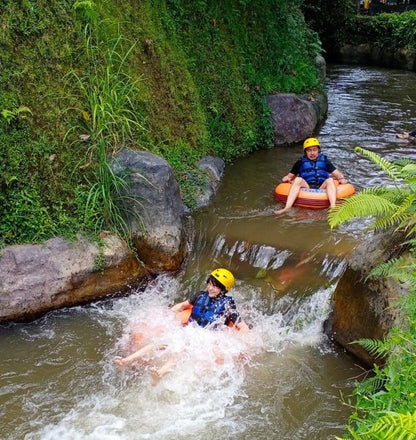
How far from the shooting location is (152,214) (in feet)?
22.7

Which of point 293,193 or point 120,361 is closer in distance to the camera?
point 120,361

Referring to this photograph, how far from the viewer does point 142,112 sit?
26.9 ft

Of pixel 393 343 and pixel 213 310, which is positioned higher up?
pixel 393 343

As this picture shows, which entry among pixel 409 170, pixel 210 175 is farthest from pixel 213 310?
pixel 210 175

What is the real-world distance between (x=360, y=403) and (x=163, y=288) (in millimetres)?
3468

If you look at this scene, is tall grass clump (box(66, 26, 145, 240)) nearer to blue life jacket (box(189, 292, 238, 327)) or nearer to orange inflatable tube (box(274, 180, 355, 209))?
blue life jacket (box(189, 292, 238, 327))

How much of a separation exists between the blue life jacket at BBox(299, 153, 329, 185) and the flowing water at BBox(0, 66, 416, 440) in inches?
29.1

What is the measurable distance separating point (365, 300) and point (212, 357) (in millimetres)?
1662

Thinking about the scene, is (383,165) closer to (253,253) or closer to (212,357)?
(253,253)

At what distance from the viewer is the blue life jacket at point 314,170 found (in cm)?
865

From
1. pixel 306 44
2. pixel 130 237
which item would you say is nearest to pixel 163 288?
pixel 130 237

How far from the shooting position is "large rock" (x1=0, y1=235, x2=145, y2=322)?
5.87m

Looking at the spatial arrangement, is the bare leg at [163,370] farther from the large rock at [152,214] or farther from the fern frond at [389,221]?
the fern frond at [389,221]

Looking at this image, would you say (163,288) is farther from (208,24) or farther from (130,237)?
(208,24)
